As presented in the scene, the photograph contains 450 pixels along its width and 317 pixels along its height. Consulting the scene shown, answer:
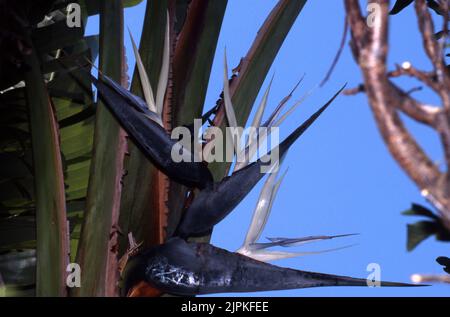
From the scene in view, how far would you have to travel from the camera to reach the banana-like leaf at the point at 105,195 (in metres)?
1.06

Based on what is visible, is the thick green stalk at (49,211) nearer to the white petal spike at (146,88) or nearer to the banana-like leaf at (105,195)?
the banana-like leaf at (105,195)

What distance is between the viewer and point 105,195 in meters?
1.09

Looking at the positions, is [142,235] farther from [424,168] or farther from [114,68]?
[424,168]

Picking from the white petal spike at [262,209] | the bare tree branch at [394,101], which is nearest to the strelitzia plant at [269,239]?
the white petal spike at [262,209]

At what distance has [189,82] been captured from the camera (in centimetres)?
139

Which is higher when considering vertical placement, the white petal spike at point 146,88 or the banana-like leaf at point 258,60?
the banana-like leaf at point 258,60

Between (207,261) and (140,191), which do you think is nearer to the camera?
(207,261)

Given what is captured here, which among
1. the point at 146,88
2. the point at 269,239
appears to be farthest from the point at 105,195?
the point at 269,239

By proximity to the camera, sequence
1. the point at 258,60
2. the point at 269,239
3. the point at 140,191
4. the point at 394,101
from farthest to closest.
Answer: the point at 258,60 < the point at 140,191 < the point at 269,239 < the point at 394,101

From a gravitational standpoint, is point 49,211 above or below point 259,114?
below

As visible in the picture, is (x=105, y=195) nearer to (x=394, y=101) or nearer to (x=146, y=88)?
(x=146, y=88)
